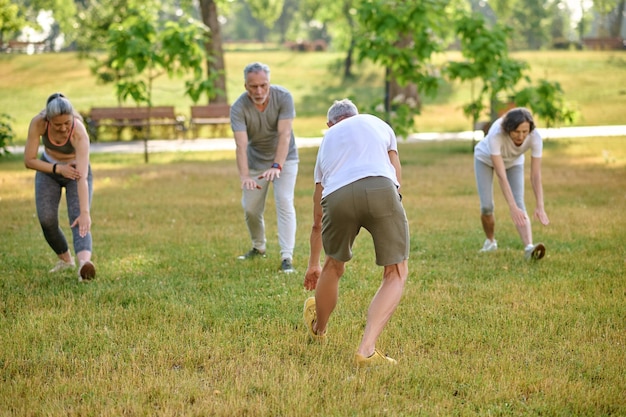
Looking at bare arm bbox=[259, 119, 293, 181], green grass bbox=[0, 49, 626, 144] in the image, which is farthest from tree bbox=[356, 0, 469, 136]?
green grass bbox=[0, 49, 626, 144]

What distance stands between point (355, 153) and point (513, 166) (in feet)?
14.3

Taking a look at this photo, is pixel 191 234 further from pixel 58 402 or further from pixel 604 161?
pixel 604 161

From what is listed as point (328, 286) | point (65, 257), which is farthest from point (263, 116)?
point (328, 286)

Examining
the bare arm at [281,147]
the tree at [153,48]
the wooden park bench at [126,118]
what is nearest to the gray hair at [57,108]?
the bare arm at [281,147]

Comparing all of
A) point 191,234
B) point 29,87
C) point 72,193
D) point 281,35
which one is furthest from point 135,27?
point 281,35

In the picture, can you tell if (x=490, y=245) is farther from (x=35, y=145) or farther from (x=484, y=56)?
(x=484, y=56)

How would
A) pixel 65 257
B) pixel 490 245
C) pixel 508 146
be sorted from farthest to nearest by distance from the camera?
pixel 490 245 < pixel 508 146 < pixel 65 257

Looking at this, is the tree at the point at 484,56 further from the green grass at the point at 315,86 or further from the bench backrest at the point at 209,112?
the green grass at the point at 315,86

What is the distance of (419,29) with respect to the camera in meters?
17.8

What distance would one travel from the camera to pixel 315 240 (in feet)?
19.1

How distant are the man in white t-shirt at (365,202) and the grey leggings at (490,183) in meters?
4.00

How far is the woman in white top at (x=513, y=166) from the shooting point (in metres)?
8.51

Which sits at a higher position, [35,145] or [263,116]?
[263,116]

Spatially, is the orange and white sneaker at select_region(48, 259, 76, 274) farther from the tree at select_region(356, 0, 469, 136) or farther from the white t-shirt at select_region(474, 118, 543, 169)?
the tree at select_region(356, 0, 469, 136)
